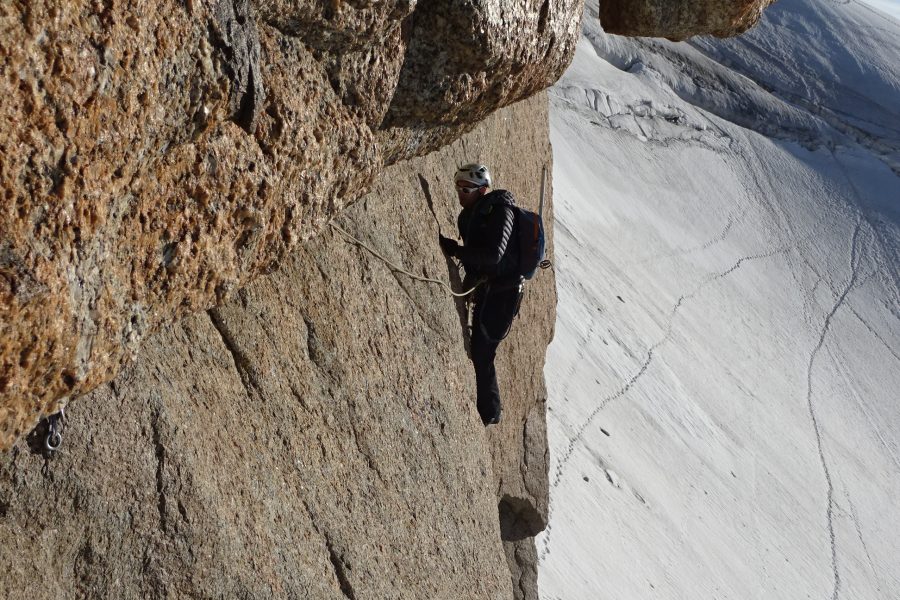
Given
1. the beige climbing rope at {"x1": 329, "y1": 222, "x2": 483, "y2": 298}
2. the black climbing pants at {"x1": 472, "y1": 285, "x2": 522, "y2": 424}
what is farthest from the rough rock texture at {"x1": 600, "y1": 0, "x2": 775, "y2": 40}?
the beige climbing rope at {"x1": 329, "y1": 222, "x2": 483, "y2": 298}

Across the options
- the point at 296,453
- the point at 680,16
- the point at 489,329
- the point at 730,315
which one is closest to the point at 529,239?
the point at 489,329

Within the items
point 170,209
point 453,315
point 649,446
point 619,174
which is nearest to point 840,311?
point 619,174

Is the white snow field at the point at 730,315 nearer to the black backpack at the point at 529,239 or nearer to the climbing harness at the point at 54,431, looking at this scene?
the black backpack at the point at 529,239

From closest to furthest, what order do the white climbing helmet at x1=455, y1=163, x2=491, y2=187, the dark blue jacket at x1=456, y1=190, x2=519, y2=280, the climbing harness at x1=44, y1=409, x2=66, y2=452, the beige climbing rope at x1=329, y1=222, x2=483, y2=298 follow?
the climbing harness at x1=44, y1=409, x2=66, y2=452 → the beige climbing rope at x1=329, y1=222, x2=483, y2=298 → the dark blue jacket at x1=456, y1=190, x2=519, y2=280 → the white climbing helmet at x1=455, y1=163, x2=491, y2=187

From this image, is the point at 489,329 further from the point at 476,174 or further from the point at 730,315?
the point at 730,315

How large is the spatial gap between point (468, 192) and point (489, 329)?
29.7 inches

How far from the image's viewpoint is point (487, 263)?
5.15 m

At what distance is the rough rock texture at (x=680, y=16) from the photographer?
20.9ft

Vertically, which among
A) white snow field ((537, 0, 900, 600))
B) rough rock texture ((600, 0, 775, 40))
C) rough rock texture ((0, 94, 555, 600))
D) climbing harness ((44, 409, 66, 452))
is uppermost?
rough rock texture ((600, 0, 775, 40))

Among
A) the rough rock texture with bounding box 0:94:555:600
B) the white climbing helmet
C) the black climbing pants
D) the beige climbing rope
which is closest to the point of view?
the rough rock texture with bounding box 0:94:555:600

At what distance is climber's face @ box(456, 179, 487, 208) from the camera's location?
5.32 m

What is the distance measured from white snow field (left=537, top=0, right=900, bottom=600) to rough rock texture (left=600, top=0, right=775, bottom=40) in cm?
442

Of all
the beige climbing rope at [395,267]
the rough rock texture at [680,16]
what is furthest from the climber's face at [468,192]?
the rough rock texture at [680,16]

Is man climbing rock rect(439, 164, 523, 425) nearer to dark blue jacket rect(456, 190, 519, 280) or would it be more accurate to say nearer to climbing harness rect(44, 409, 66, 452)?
dark blue jacket rect(456, 190, 519, 280)
